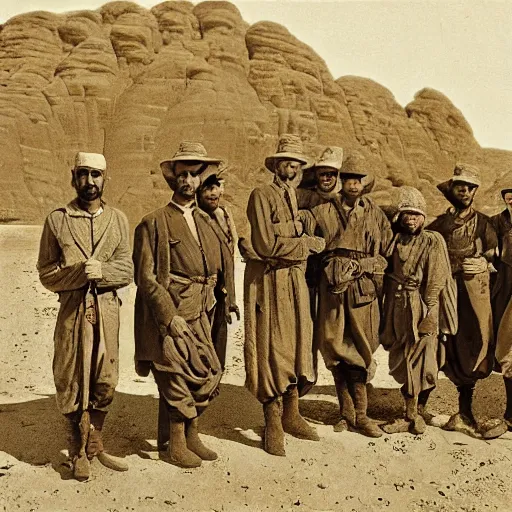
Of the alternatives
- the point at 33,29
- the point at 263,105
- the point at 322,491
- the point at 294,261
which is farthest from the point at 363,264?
the point at 33,29

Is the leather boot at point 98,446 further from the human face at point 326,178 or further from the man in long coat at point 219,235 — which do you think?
the human face at point 326,178

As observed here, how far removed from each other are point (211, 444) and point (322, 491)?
46.4 inches

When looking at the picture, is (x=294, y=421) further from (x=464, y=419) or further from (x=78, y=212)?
(x=78, y=212)

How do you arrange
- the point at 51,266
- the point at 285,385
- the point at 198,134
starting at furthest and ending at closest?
the point at 198,134 < the point at 285,385 < the point at 51,266

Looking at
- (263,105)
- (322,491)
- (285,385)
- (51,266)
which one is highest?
(263,105)

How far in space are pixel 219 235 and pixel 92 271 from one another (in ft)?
3.73

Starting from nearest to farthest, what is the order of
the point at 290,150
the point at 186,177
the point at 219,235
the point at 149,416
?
1. the point at 186,177
2. the point at 219,235
3. the point at 290,150
4. the point at 149,416

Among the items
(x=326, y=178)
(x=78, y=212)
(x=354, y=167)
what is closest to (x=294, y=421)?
(x=326, y=178)

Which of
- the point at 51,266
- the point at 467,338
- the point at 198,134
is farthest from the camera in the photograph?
the point at 198,134

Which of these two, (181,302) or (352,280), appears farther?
(352,280)

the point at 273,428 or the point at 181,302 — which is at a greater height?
the point at 181,302

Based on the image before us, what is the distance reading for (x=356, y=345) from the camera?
6523 millimetres

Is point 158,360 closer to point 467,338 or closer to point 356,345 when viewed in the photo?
point 356,345

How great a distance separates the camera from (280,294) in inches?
238
